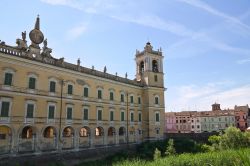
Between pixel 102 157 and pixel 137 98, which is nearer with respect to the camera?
pixel 102 157

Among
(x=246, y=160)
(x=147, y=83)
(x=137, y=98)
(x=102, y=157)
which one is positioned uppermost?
(x=147, y=83)

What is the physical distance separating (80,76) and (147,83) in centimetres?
1397

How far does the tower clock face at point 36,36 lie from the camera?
2577 cm

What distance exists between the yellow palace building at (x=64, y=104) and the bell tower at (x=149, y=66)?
0.73 feet

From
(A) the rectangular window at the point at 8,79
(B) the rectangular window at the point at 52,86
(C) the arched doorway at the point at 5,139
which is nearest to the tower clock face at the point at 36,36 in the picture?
(B) the rectangular window at the point at 52,86

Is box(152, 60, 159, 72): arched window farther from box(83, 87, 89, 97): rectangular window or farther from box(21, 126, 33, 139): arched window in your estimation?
box(21, 126, 33, 139): arched window

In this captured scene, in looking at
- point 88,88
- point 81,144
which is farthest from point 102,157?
point 88,88

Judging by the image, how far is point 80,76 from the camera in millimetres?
29484

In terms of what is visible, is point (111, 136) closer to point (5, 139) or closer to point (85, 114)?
point (85, 114)

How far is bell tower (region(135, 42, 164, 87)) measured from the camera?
3981 cm

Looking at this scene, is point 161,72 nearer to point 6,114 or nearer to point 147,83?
point 147,83

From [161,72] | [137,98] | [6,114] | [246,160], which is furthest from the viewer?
[161,72]

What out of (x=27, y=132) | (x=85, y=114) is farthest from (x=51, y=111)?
(x=85, y=114)

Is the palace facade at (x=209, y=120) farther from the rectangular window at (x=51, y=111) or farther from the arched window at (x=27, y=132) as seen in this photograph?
the arched window at (x=27, y=132)
